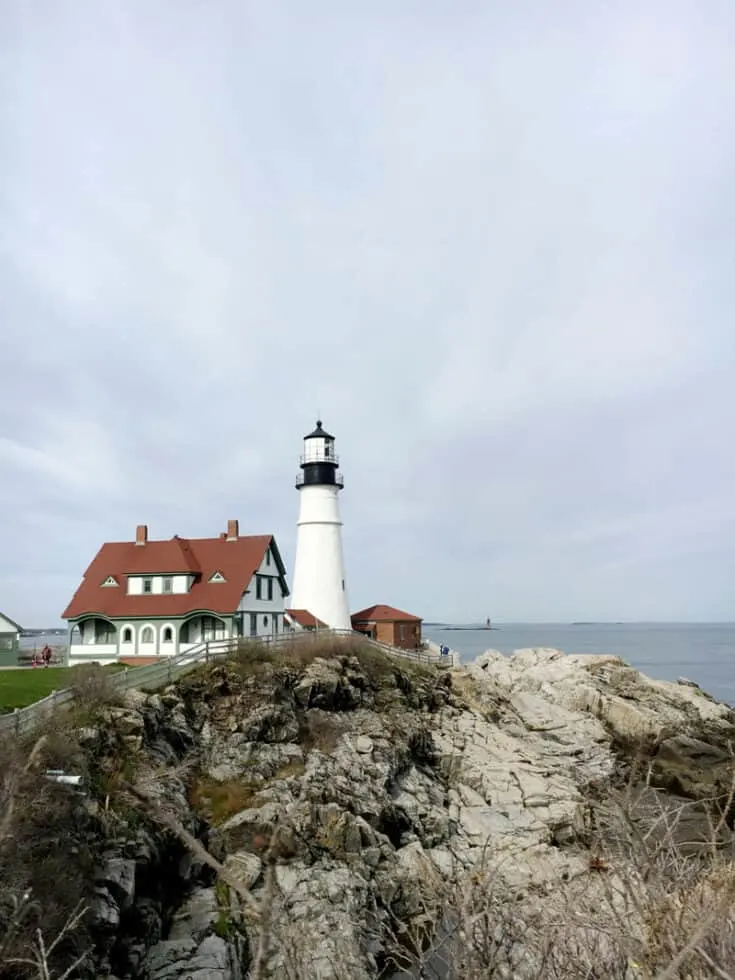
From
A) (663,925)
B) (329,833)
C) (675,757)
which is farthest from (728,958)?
(675,757)

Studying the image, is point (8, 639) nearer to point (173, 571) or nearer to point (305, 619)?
point (173, 571)

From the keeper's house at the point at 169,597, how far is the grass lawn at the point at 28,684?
321 centimetres

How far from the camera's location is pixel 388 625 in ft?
141

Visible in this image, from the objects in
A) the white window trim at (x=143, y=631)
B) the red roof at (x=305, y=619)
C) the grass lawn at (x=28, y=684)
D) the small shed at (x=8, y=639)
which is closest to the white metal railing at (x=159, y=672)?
the grass lawn at (x=28, y=684)

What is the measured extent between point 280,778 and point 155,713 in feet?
13.0

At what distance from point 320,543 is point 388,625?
7.50 meters

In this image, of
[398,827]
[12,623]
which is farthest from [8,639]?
[398,827]

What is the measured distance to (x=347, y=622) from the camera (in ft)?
131

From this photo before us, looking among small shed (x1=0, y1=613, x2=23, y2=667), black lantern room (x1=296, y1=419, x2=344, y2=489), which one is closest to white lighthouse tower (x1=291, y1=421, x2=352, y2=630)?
black lantern room (x1=296, y1=419, x2=344, y2=489)

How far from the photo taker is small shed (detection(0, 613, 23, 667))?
3101 cm

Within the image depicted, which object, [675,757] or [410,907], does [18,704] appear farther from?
[675,757]

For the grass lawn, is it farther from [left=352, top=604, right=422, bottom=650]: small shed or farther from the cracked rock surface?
[left=352, top=604, right=422, bottom=650]: small shed

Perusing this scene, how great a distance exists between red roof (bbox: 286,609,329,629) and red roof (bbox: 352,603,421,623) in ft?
18.6

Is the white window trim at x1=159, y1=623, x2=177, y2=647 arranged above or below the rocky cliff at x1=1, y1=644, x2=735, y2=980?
above
